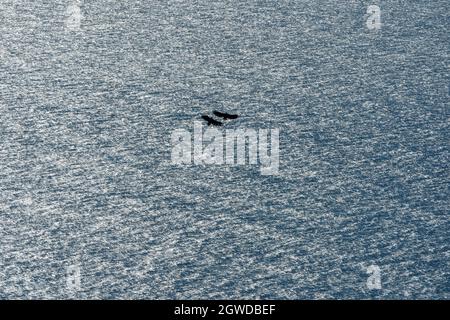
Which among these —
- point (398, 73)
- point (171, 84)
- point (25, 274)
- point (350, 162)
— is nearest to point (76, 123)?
point (171, 84)

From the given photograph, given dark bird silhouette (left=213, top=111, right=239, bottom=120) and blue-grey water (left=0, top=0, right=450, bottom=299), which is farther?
dark bird silhouette (left=213, top=111, right=239, bottom=120)

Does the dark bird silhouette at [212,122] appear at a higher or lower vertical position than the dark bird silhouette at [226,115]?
lower

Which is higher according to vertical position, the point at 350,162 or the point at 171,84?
the point at 171,84

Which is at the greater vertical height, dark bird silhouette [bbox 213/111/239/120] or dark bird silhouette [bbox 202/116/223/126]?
dark bird silhouette [bbox 213/111/239/120]

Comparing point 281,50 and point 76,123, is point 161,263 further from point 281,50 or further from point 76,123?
point 281,50

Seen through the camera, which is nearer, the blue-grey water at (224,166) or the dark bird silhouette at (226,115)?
the blue-grey water at (224,166)

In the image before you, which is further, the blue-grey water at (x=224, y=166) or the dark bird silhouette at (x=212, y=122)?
the dark bird silhouette at (x=212, y=122)
